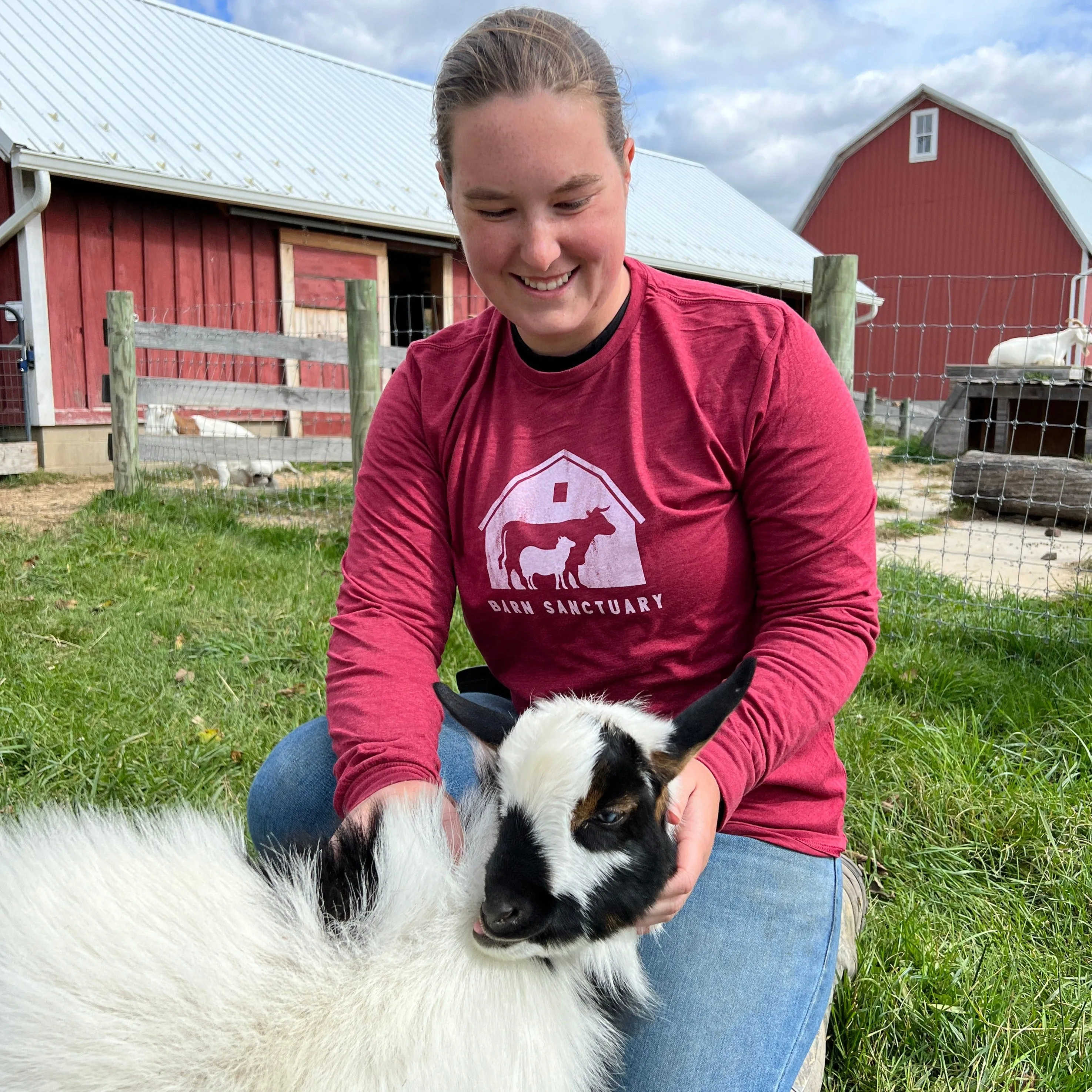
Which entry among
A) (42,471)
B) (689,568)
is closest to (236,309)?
(42,471)

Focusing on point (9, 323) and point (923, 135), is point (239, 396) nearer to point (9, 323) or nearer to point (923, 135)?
point (9, 323)

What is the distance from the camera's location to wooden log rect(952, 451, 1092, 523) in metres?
6.95

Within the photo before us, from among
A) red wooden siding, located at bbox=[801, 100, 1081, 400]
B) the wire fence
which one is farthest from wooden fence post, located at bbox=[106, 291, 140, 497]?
red wooden siding, located at bbox=[801, 100, 1081, 400]

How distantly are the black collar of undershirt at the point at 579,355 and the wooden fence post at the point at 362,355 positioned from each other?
13.1ft

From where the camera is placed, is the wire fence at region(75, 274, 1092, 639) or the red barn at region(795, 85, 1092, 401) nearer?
the wire fence at region(75, 274, 1092, 639)

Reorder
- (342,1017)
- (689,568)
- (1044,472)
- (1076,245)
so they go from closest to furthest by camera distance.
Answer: (342,1017) → (689,568) → (1044,472) → (1076,245)

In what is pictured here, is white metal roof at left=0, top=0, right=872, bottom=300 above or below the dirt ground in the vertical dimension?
above

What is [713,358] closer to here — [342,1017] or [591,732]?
[591,732]

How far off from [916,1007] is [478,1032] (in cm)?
126

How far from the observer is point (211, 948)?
1.29 meters

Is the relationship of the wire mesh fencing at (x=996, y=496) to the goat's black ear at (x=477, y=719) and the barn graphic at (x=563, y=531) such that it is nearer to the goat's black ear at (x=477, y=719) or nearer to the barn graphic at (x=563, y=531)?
the barn graphic at (x=563, y=531)

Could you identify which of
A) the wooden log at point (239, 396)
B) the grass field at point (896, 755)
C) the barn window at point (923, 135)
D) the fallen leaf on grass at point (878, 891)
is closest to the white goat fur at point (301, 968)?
the grass field at point (896, 755)

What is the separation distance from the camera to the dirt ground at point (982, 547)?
5.27 m

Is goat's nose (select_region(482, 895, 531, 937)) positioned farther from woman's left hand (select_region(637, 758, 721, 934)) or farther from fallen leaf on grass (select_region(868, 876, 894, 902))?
fallen leaf on grass (select_region(868, 876, 894, 902))
